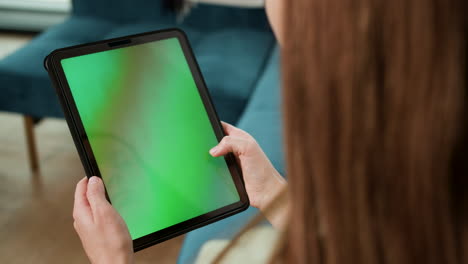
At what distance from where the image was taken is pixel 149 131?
0.83 metres

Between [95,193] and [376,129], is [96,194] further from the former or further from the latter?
[376,129]

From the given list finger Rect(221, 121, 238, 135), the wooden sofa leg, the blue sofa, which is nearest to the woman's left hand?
finger Rect(221, 121, 238, 135)

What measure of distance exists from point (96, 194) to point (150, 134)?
158 millimetres

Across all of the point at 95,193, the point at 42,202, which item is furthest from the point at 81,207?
the point at 42,202

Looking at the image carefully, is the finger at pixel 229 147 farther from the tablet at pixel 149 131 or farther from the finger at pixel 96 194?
the finger at pixel 96 194

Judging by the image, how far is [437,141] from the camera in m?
0.34

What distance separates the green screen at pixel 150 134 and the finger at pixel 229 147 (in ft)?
0.06

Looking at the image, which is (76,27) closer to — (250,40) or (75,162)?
(75,162)

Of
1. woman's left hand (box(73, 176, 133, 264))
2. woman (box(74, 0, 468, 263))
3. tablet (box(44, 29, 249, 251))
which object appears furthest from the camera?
tablet (box(44, 29, 249, 251))

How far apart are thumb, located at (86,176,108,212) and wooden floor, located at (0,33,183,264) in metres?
0.79

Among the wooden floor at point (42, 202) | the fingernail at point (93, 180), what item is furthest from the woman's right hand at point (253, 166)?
the wooden floor at point (42, 202)

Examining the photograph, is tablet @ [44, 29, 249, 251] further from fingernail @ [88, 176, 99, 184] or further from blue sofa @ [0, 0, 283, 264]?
blue sofa @ [0, 0, 283, 264]

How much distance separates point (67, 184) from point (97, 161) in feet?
3.51

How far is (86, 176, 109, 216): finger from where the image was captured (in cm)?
69
